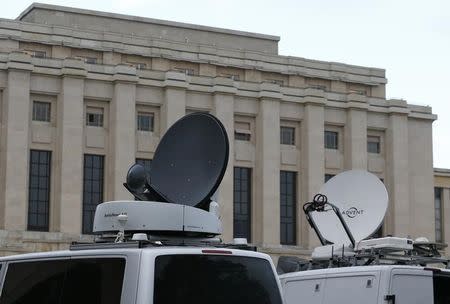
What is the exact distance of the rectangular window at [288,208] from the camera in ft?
207

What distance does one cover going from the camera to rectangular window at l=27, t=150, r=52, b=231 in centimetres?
5697

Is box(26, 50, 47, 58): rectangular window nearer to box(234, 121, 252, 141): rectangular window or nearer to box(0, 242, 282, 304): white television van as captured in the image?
box(234, 121, 252, 141): rectangular window

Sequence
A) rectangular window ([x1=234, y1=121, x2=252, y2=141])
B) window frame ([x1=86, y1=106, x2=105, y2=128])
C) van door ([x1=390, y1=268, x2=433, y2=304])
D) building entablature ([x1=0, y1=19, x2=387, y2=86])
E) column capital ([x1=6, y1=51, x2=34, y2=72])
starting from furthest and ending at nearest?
building entablature ([x1=0, y1=19, x2=387, y2=86]), rectangular window ([x1=234, y1=121, x2=252, y2=141]), window frame ([x1=86, y1=106, x2=105, y2=128]), column capital ([x1=6, y1=51, x2=34, y2=72]), van door ([x1=390, y1=268, x2=433, y2=304])

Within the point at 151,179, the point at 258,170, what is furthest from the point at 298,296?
the point at 258,170

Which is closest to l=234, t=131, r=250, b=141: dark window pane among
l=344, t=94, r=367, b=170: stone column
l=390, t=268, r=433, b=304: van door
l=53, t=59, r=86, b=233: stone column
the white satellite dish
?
l=344, t=94, r=367, b=170: stone column

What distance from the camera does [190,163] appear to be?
11.9m

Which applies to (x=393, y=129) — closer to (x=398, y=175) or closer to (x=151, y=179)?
(x=398, y=175)

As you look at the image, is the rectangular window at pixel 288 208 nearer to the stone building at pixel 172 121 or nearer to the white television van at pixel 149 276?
the stone building at pixel 172 121

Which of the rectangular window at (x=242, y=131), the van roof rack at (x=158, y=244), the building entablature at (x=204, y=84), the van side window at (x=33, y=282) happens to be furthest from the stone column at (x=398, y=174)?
the van side window at (x=33, y=282)

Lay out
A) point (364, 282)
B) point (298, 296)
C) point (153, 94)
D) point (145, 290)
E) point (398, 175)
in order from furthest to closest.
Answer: point (398, 175) → point (153, 94) → point (298, 296) → point (364, 282) → point (145, 290)

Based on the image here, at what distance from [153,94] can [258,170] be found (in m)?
8.48

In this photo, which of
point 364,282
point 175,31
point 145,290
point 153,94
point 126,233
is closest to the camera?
point 145,290

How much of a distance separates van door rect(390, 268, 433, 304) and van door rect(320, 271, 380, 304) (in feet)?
0.72

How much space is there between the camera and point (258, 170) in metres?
63.1
